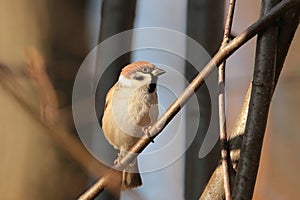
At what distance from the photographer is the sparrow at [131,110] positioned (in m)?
0.32

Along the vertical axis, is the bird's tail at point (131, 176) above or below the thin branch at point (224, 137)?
below

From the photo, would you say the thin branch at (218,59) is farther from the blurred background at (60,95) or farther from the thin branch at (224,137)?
the blurred background at (60,95)

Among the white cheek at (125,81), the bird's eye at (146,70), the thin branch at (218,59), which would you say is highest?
the thin branch at (218,59)

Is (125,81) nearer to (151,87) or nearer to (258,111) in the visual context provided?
(151,87)

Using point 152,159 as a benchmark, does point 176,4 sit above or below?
above

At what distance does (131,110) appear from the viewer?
0.32m

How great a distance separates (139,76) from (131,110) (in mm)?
32

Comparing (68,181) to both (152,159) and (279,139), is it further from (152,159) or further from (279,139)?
(279,139)

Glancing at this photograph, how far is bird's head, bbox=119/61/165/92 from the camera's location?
13.3 inches

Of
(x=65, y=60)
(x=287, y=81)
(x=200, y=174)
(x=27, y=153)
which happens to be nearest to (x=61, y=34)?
(x=65, y=60)

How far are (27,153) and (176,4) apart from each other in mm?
294

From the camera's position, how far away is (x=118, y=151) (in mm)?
329

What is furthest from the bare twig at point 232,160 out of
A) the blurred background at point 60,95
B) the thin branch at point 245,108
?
the blurred background at point 60,95

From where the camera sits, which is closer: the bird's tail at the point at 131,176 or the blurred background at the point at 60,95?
the bird's tail at the point at 131,176
